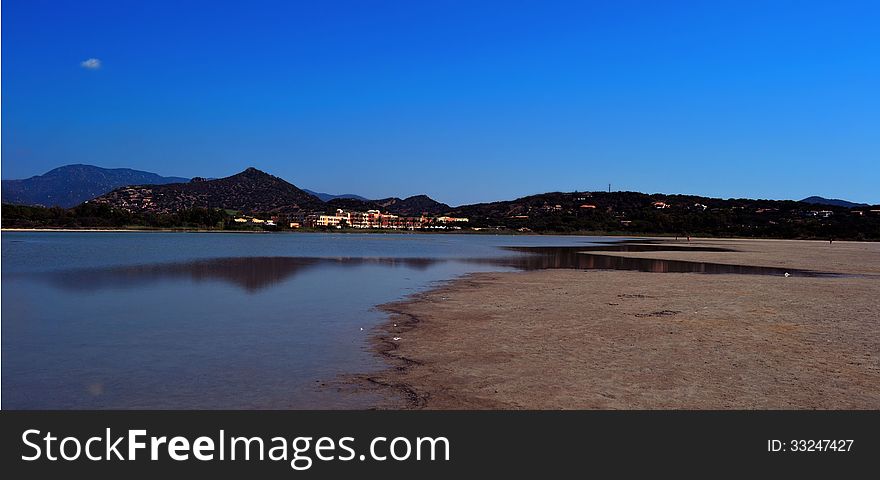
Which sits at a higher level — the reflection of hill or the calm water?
the calm water

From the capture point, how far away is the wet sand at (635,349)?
8188 mm

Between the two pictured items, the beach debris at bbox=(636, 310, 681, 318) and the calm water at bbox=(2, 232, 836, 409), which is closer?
the calm water at bbox=(2, 232, 836, 409)

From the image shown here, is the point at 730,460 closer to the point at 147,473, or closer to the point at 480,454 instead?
the point at 480,454

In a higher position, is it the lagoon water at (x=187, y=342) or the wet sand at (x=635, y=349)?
the wet sand at (x=635, y=349)

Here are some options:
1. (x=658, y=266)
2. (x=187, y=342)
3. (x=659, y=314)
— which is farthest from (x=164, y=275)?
(x=658, y=266)

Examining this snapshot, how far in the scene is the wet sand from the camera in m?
8.19

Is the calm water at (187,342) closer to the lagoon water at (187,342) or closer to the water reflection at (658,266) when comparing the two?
the lagoon water at (187,342)

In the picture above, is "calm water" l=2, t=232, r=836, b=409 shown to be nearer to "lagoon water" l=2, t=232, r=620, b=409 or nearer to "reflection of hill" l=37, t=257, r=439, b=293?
"lagoon water" l=2, t=232, r=620, b=409

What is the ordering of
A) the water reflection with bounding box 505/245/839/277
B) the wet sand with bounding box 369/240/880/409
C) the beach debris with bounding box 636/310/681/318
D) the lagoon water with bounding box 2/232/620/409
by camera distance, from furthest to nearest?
the water reflection with bounding box 505/245/839/277 < the beach debris with bounding box 636/310/681/318 < the lagoon water with bounding box 2/232/620/409 < the wet sand with bounding box 369/240/880/409

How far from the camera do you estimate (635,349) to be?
1136 centimetres

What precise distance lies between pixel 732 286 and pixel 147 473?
74.5 feet

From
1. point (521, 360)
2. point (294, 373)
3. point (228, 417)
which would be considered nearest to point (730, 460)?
point (521, 360)

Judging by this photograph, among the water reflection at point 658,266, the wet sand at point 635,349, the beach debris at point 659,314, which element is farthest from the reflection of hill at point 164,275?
the water reflection at point 658,266

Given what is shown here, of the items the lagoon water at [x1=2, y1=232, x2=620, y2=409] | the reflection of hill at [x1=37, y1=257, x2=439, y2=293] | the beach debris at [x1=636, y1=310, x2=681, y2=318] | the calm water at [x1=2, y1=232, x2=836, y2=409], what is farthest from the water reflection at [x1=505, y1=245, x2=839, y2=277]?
the beach debris at [x1=636, y1=310, x2=681, y2=318]
